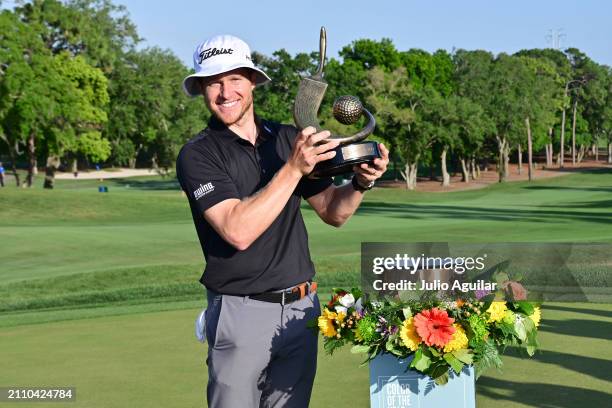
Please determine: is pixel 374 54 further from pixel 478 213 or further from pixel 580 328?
pixel 580 328

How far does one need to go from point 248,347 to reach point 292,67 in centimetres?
7158

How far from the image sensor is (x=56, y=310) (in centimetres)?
1460

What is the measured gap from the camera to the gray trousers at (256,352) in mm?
3842

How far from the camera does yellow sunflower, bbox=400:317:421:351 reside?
4.44 metres

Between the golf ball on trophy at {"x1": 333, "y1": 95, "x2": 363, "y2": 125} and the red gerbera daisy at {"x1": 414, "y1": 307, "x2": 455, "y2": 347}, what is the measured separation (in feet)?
3.82

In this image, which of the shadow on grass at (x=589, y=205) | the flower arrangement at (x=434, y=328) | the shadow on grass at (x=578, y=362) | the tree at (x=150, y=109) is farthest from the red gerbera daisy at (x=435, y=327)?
the tree at (x=150, y=109)

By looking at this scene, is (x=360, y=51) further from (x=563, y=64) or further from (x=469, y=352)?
(x=469, y=352)

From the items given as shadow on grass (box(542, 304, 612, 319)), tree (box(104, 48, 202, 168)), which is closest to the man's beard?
shadow on grass (box(542, 304, 612, 319))

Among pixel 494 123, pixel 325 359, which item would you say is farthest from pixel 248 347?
pixel 494 123

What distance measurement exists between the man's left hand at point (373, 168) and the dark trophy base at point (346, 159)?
0.28ft

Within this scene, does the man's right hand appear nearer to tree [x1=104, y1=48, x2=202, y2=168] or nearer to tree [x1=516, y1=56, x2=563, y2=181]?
tree [x1=104, y1=48, x2=202, y2=168]

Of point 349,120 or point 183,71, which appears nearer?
point 349,120

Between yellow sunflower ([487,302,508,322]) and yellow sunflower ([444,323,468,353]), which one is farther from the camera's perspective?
yellow sunflower ([487,302,508,322])

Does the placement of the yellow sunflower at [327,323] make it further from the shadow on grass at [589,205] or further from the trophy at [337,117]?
the shadow on grass at [589,205]
